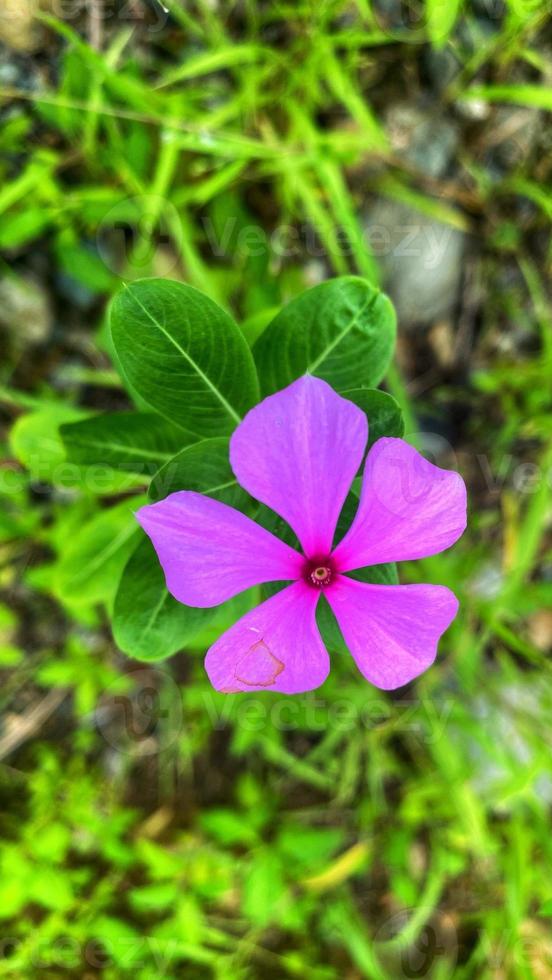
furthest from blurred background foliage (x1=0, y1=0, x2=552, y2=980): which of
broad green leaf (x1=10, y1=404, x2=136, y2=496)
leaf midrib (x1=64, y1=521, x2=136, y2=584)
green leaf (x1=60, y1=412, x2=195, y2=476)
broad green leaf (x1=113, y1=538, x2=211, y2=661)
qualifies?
broad green leaf (x1=113, y1=538, x2=211, y2=661)

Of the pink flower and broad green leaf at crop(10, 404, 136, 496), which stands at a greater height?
the pink flower

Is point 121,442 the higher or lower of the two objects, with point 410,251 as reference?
higher

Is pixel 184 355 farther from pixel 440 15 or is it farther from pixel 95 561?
pixel 440 15

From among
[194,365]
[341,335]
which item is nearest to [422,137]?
[341,335]

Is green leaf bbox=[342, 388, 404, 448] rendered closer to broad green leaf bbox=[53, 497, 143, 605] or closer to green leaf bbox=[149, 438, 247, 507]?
green leaf bbox=[149, 438, 247, 507]

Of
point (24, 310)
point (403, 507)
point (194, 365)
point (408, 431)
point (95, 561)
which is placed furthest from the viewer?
point (24, 310)

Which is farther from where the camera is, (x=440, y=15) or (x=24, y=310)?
(x=24, y=310)
